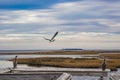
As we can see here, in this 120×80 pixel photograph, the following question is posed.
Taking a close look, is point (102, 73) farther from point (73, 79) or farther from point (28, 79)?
point (28, 79)

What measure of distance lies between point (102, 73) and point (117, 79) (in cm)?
1166

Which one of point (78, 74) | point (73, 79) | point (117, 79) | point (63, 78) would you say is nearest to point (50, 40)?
point (63, 78)

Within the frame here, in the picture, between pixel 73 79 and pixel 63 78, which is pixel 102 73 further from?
pixel 63 78

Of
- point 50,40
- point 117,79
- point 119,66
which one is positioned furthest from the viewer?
point 119,66

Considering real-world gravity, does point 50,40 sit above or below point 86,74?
above

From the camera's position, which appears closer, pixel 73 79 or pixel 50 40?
pixel 50 40

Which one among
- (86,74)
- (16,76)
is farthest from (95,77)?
(16,76)

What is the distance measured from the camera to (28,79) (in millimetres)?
30094

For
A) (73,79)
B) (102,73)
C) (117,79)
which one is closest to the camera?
(117,79)

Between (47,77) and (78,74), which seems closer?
(47,77)

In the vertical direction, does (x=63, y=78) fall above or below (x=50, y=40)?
below

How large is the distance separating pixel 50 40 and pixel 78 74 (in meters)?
14.1

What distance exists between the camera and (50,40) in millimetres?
24656

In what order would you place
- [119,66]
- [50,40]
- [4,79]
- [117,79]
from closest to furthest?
[50,40], [117,79], [4,79], [119,66]
